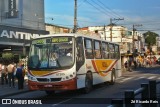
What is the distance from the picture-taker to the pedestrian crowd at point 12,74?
22.8 m

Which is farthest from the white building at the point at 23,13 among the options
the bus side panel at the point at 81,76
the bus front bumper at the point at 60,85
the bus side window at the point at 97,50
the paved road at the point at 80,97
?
the bus front bumper at the point at 60,85

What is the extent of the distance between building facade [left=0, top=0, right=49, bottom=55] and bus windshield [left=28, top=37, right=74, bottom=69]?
14389mm

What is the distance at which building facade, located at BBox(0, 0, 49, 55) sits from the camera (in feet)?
111

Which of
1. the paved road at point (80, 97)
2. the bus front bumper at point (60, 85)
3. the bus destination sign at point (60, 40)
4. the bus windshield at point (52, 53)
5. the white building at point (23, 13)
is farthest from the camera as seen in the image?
the white building at point (23, 13)

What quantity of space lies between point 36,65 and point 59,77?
1.29 metres

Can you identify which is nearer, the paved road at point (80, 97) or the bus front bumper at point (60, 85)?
the paved road at point (80, 97)

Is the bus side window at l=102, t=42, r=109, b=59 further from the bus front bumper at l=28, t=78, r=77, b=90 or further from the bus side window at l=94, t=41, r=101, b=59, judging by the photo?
the bus front bumper at l=28, t=78, r=77, b=90

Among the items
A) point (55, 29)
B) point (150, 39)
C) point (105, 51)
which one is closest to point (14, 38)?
point (105, 51)

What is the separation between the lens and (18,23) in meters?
38.0

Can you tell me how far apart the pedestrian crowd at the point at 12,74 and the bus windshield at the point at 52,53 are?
4867mm

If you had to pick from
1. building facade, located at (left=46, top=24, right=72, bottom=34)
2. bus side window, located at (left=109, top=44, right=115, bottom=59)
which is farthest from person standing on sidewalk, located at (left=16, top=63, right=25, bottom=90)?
building facade, located at (left=46, top=24, right=72, bottom=34)

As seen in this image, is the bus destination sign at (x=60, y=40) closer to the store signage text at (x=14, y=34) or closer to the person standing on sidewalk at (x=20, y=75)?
the person standing on sidewalk at (x=20, y=75)

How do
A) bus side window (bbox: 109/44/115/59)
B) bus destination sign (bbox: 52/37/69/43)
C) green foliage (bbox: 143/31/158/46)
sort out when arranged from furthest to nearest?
green foliage (bbox: 143/31/158/46), bus side window (bbox: 109/44/115/59), bus destination sign (bbox: 52/37/69/43)

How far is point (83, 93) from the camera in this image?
62.7ft
